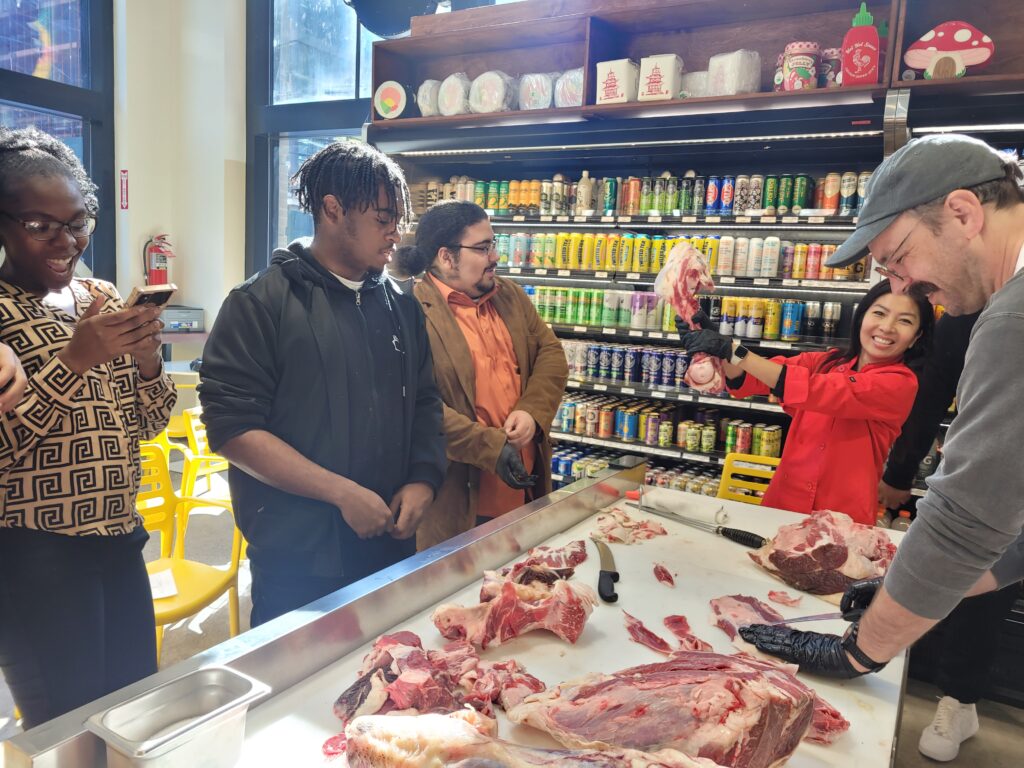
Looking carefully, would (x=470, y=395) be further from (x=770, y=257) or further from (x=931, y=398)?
(x=770, y=257)

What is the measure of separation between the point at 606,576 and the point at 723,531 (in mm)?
613

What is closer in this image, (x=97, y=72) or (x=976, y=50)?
(x=976, y=50)

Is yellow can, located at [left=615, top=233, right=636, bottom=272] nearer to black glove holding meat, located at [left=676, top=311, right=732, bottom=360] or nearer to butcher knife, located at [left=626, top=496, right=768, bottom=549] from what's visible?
black glove holding meat, located at [left=676, top=311, right=732, bottom=360]

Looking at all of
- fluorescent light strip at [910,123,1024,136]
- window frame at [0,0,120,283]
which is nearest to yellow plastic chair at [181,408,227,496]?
window frame at [0,0,120,283]

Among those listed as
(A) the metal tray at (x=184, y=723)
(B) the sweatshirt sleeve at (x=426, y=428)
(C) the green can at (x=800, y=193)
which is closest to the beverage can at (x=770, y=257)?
(C) the green can at (x=800, y=193)

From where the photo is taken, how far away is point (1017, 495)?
119 cm

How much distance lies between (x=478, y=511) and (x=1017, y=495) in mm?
1876

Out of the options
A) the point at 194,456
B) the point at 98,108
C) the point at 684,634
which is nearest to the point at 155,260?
the point at 98,108

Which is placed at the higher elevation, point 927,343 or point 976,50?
point 976,50

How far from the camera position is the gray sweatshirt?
1177mm

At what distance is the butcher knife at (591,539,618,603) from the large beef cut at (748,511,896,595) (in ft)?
1.45

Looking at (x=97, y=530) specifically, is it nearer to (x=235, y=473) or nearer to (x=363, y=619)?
(x=235, y=473)

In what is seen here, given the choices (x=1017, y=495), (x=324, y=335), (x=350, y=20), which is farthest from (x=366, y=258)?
(x=350, y=20)

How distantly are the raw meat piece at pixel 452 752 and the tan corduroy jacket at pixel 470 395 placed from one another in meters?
1.49
